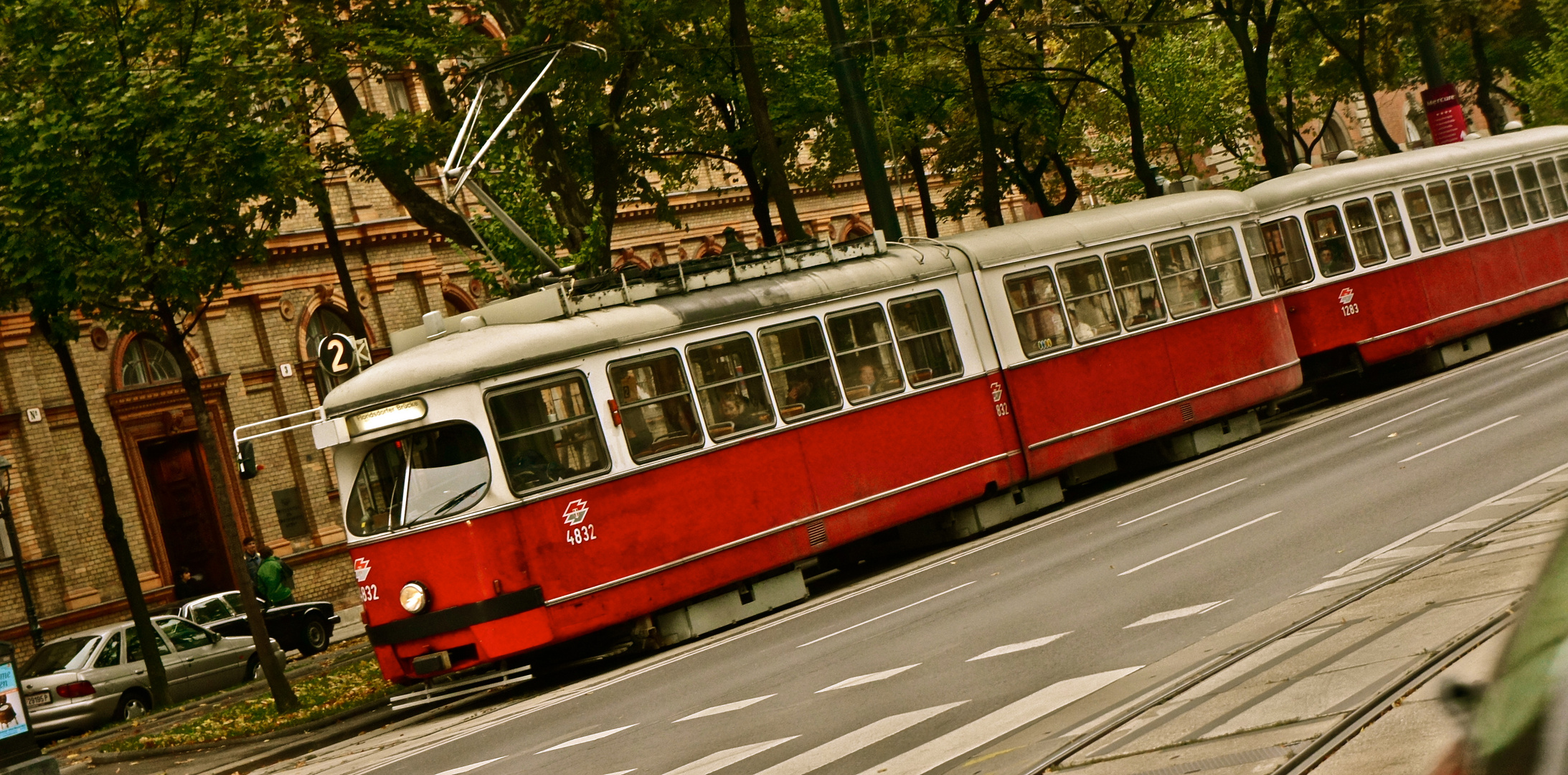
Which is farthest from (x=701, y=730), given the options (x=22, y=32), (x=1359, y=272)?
(x=1359, y=272)

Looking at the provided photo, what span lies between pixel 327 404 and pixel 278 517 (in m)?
18.1

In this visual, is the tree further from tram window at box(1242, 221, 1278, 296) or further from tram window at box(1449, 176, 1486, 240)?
tram window at box(1449, 176, 1486, 240)

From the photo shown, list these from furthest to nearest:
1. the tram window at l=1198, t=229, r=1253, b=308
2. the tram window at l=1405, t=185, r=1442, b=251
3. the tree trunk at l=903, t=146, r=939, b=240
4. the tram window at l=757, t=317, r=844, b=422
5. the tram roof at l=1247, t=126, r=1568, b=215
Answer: the tree trunk at l=903, t=146, r=939, b=240, the tram window at l=1405, t=185, r=1442, b=251, the tram roof at l=1247, t=126, r=1568, b=215, the tram window at l=1198, t=229, r=1253, b=308, the tram window at l=757, t=317, r=844, b=422

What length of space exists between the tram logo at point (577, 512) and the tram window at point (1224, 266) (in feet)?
36.2

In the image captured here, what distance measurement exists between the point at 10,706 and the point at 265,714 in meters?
6.32

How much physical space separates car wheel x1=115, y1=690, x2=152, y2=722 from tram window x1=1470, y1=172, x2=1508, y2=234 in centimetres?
2204

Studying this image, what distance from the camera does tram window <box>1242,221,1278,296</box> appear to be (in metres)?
23.1

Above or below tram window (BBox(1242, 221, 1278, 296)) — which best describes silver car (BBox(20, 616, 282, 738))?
below

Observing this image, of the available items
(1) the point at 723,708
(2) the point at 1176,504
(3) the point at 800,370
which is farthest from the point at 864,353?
(1) the point at 723,708

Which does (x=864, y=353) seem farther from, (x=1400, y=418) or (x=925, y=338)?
(x=1400, y=418)

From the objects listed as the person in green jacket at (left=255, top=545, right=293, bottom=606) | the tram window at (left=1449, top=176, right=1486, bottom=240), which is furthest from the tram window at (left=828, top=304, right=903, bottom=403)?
the tram window at (left=1449, top=176, right=1486, bottom=240)

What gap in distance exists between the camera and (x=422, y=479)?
14.1 m

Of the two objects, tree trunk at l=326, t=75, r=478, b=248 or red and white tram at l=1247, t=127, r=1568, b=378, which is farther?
red and white tram at l=1247, t=127, r=1568, b=378

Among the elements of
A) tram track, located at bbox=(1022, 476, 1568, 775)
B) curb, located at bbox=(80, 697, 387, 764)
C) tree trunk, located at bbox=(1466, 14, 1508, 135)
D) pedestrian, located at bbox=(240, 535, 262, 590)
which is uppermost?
tree trunk, located at bbox=(1466, 14, 1508, 135)
